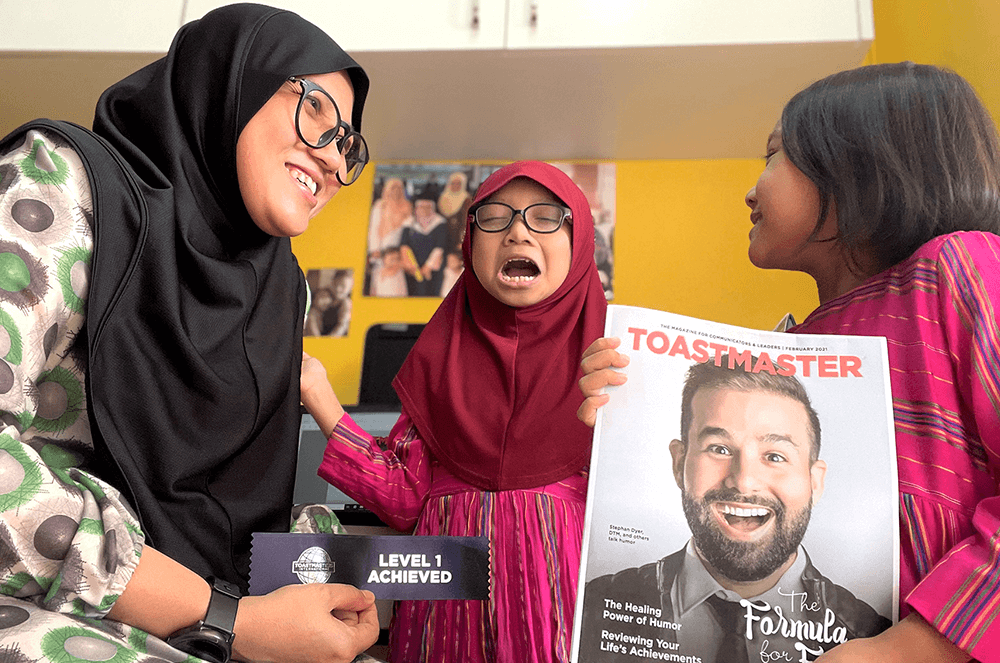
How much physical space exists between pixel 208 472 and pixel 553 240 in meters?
0.59

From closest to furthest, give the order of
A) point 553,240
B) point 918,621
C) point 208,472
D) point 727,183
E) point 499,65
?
point 918,621 → point 208,472 → point 553,240 → point 499,65 → point 727,183

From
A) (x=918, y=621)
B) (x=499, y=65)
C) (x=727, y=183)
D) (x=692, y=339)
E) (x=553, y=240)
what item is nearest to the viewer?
(x=918, y=621)

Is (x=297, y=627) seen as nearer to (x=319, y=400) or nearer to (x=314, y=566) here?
(x=314, y=566)

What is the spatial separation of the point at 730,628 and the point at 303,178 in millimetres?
782

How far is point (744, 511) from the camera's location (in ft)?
2.42

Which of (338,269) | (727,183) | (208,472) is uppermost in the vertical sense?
(727,183)

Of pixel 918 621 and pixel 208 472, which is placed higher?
pixel 208 472

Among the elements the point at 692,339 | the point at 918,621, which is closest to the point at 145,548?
the point at 692,339

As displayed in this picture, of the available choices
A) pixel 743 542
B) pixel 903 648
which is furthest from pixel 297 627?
pixel 903 648

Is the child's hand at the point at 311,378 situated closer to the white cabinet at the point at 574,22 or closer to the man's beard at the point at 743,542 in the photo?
the man's beard at the point at 743,542

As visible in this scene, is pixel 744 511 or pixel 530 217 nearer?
pixel 744 511

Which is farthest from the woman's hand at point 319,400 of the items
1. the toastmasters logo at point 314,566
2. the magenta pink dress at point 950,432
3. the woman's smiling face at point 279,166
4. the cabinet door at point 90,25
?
the cabinet door at point 90,25

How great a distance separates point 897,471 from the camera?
2.60ft

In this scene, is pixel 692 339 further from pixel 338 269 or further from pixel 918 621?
pixel 338 269
